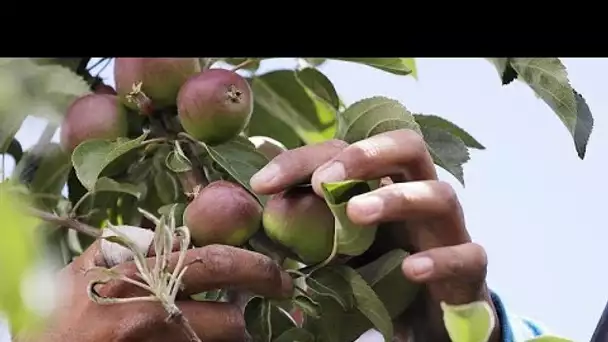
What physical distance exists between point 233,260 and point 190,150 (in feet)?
0.33

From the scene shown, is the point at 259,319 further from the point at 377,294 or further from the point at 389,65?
the point at 389,65

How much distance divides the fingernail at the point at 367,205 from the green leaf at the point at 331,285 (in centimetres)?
6

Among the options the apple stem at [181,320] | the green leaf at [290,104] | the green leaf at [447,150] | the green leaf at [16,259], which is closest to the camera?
the green leaf at [16,259]

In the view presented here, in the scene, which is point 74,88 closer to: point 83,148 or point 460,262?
point 83,148

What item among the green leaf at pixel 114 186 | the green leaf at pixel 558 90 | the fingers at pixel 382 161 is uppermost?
the green leaf at pixel 558 90

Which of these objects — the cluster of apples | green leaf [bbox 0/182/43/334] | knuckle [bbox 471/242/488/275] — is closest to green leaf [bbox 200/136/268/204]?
the cluster of apples

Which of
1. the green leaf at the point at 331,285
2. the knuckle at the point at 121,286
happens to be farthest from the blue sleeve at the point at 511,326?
the knuckle at the point at 121,286

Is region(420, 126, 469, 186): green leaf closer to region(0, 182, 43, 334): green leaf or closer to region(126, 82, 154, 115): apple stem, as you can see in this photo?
region(126, 82, 154, 115): apple stem

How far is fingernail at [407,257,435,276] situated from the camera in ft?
1.15

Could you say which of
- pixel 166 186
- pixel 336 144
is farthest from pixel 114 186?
pixel 336 144

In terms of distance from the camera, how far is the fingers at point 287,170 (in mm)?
365

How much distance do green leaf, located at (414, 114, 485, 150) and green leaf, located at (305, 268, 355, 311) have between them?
0.13 m

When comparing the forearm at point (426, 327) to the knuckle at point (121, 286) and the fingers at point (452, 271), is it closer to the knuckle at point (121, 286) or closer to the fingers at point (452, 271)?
the fingers at point (452, 271)
